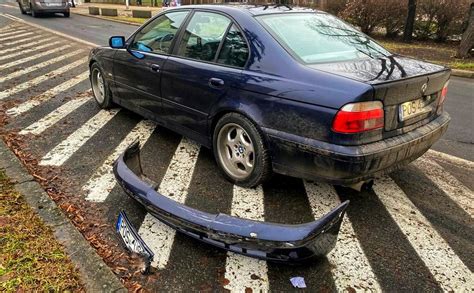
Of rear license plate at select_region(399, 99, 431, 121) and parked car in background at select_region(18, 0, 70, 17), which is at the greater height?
rear license plate at select_region(399, 99, 431, 121)

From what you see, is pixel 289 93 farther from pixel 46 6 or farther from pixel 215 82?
pixel 46 6

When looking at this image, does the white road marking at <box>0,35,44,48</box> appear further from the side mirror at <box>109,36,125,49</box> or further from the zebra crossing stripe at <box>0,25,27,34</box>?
the side mirror at <box>109,36,125,49</box>

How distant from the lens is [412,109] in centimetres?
304

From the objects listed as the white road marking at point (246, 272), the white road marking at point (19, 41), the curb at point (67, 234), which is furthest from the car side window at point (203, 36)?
the white road marking at point (19, 41)

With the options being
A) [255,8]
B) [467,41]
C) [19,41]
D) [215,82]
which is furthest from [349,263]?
[19,41]

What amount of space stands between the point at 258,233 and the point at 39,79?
6899 millimetres

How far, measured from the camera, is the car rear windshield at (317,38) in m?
3.22

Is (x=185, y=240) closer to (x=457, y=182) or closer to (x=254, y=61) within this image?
(x=254, y=61)

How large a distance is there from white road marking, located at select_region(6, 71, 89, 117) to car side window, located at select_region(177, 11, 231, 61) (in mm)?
3137

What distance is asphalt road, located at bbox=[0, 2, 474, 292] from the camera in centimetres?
251

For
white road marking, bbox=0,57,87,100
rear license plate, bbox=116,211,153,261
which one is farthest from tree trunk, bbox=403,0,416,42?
rear license plate, bbox=116,211,153,261

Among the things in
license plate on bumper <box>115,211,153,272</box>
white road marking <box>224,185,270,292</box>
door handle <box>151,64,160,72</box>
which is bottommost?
white road marking <box>224,185,270,292</box>

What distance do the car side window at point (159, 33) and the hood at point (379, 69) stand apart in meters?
1.80

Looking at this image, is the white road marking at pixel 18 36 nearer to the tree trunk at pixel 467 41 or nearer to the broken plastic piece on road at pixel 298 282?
the broken plastic piece on road at pixel 298 282
